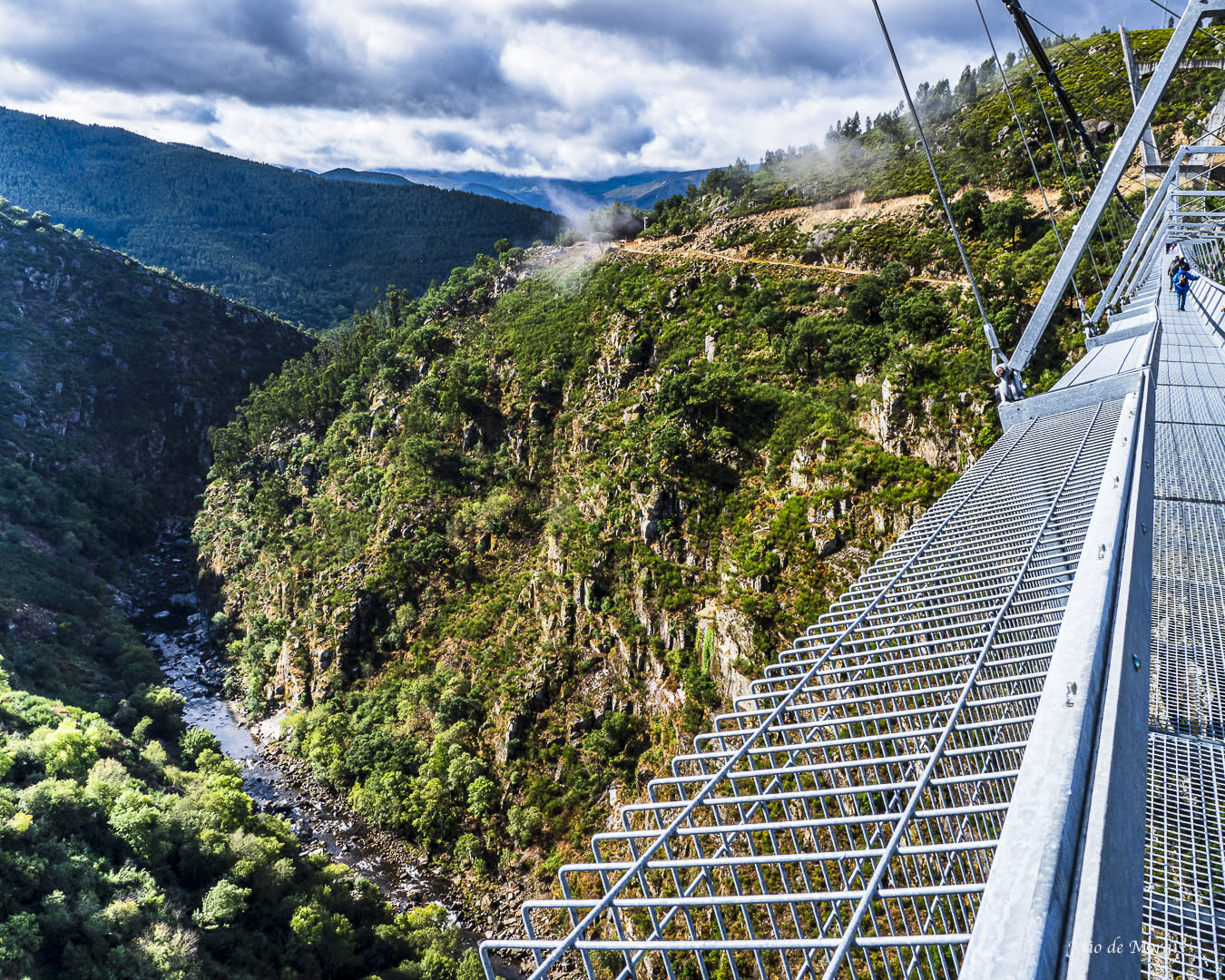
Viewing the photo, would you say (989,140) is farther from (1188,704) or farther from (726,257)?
(1188,704)

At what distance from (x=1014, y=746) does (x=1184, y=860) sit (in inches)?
64.5

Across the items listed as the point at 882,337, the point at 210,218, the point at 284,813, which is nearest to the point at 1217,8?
the point at 882,337

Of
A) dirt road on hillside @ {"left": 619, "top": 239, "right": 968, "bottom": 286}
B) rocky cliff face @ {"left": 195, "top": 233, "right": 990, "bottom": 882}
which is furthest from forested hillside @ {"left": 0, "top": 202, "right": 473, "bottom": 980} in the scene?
dirt road on hillside @ {"left": 619, "top": 239, "right": 968, "bottom": 286}

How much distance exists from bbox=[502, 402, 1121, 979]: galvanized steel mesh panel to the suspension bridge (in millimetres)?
34

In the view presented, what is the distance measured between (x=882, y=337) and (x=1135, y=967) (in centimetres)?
3134

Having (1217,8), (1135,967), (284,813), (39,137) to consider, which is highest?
(39,137)

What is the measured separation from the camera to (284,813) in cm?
3531

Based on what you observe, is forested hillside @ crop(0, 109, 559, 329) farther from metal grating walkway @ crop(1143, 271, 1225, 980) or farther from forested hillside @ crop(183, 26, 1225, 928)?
metal grating walkway @ crop(1143, 271, 1225, 980)

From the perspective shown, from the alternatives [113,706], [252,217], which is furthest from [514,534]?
[252,217]

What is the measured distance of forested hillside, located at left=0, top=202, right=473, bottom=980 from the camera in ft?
72.5

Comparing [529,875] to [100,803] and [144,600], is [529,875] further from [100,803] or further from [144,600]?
[144,600]

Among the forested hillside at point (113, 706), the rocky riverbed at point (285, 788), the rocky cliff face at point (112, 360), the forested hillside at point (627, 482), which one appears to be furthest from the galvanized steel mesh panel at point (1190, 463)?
the rocky cliff face at point (112, 360)

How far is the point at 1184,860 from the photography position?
10.0 ft

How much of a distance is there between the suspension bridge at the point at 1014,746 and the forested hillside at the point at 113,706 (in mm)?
27961
